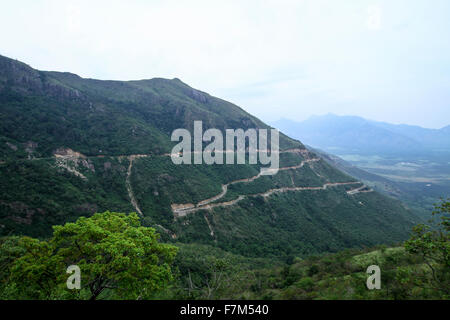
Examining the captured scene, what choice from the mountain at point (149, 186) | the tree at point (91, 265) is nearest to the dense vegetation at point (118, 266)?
the tree at point (91, 265)

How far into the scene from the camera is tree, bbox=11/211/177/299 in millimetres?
11227

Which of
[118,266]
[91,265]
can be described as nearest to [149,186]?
[91,265]

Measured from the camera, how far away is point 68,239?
1212 cm

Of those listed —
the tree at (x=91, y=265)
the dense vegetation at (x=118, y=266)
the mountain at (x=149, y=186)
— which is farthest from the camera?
the mountain at (x=149, y=186)

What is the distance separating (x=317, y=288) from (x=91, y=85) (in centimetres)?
10868

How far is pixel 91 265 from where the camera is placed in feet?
36.7

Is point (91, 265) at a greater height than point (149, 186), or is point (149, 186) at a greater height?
point (91, 265)

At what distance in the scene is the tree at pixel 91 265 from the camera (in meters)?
11.2

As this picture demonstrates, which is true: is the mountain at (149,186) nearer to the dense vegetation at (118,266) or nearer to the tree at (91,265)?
the dense vegetation at (118,266)

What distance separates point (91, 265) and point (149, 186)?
4787cm

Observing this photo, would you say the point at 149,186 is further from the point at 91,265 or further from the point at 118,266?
the point at 118,266

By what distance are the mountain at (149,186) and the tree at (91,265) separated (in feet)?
96.7
